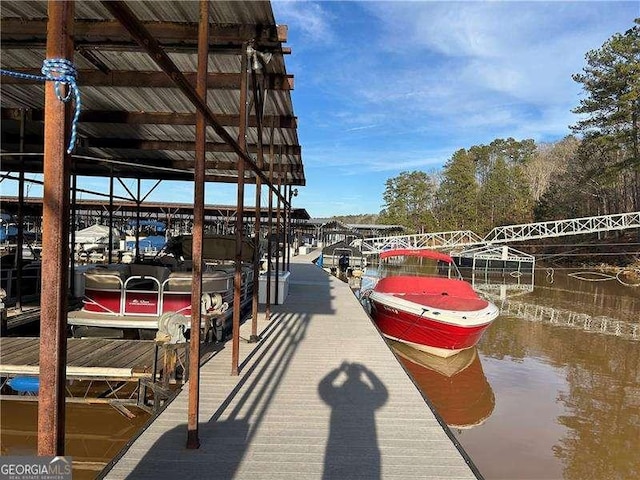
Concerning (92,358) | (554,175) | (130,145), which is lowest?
(92,358)

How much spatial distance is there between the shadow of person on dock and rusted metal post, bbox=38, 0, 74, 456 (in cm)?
203

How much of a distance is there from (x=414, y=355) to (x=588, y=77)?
123 ft

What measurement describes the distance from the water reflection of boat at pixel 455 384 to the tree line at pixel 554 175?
1248 inches

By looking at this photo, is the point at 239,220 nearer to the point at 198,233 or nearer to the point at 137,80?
the point at 198,233

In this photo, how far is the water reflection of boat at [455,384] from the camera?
7180 millimetres

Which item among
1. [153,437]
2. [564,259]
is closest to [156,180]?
[153,437]

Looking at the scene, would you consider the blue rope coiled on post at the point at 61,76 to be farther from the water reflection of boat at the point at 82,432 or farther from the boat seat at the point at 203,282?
the boat seat at the point at 203,282

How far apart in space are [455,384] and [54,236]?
8.43 metres

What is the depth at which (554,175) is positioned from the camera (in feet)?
195

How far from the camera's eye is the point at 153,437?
11.5 feet

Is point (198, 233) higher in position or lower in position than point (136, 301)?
higher

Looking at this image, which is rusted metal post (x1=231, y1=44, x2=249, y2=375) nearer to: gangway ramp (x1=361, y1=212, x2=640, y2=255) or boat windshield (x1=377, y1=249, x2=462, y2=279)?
boat windshield (x1=377, y1=249, x2=462, y2=279)

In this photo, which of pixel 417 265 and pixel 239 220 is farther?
pixel 417 265
